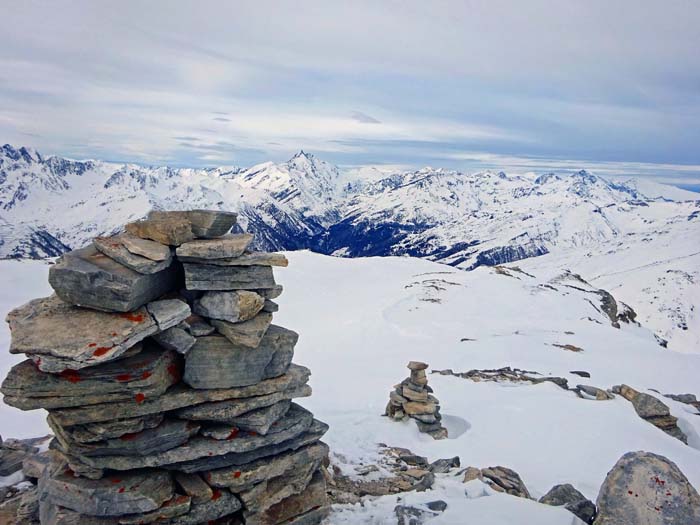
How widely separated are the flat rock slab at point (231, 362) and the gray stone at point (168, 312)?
3.39 ft

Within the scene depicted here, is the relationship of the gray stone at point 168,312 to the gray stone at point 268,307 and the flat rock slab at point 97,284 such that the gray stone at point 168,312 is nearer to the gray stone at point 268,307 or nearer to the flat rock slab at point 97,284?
the flat rock slab at point 97,284

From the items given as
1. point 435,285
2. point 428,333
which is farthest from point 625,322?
point 428,333

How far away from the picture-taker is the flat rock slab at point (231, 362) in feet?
42.9

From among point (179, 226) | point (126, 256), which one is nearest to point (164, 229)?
point (179, 226)

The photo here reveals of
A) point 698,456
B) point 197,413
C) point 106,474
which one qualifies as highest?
point 197,413

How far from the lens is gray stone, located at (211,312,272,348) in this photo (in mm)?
13289

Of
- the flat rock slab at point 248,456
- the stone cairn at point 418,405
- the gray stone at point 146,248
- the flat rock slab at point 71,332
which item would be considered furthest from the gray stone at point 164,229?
the stone cairn at point 418,405

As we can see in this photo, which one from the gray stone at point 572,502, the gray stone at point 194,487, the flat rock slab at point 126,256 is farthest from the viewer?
the gray stone at point 572,502

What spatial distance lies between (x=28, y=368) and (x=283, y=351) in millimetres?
6505

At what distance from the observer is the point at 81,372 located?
11664 millimetres

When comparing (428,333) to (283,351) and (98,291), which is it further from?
(98,291)

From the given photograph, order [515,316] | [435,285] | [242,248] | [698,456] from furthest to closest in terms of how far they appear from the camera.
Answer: [435,285] → [515,316] → [698,456] → [242,248]

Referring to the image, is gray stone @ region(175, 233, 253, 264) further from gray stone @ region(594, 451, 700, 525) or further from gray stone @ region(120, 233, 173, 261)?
gray stone @ region(594, 451, 700, 525)

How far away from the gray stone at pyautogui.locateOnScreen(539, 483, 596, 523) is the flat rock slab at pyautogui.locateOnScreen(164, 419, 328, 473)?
7.82 metres
